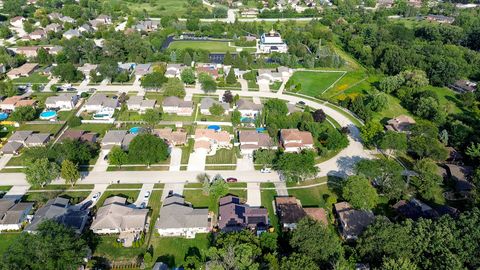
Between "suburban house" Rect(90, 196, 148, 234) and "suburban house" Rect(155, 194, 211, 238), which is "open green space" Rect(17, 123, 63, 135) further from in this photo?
"suburban house" Rect(155, 194, 211, 238)

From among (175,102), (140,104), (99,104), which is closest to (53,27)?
(99,104)

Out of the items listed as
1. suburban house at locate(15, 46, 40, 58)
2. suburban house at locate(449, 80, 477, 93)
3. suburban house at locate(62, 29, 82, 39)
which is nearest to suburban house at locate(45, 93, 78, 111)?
suburban house at locate(15, 46, 40, 58)

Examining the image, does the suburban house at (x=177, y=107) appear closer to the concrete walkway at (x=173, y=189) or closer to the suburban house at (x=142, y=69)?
the suburban house at (x=142, y=69)

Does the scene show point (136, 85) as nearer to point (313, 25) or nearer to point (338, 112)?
point (338, 112)

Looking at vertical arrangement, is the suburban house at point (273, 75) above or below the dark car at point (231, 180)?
above

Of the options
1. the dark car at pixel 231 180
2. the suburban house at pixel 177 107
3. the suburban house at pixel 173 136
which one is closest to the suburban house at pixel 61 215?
the suburban house at pixel 173 136

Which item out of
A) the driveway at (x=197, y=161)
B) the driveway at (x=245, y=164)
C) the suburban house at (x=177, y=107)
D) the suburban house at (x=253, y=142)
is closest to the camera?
the driveway at (x=197, y=161)

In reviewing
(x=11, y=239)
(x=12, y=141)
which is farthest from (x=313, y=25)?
(x=11, y=239)

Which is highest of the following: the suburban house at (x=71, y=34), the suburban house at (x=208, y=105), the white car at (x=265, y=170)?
the suburban house at (x=71, y=34)
